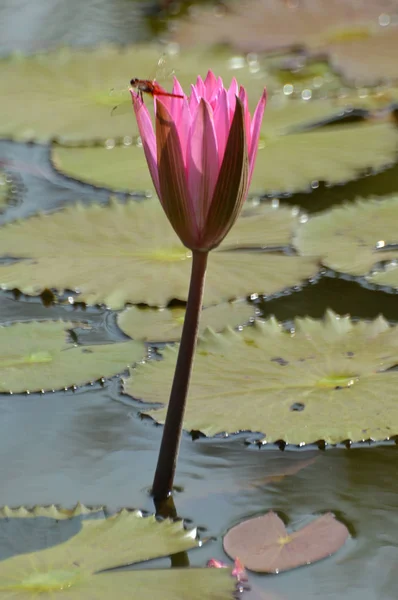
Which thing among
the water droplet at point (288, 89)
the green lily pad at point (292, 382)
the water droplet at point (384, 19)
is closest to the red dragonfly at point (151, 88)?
the green lily pad at point (292, 382)

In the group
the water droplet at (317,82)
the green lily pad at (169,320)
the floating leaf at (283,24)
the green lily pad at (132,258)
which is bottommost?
the green lily pad at (169,320)

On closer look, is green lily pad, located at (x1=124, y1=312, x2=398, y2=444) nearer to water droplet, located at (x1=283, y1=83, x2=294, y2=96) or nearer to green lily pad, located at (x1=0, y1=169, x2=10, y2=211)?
green lily pad, located at (x1=0, y1=169, x2=10, y2=211)

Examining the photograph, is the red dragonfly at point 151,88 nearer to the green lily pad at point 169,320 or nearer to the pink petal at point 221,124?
the pink petal at point 221,124

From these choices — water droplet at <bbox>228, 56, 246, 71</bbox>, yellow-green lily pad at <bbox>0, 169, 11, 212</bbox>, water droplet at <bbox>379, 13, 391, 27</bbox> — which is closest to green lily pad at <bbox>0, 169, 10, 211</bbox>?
yellow-green lily pad at <bbox>0, 169, 11, 212</bbox>

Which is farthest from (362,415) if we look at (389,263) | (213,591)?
(389,263)

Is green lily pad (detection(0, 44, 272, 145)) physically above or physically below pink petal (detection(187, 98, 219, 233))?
above

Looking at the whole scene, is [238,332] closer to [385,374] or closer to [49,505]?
[385,374]
